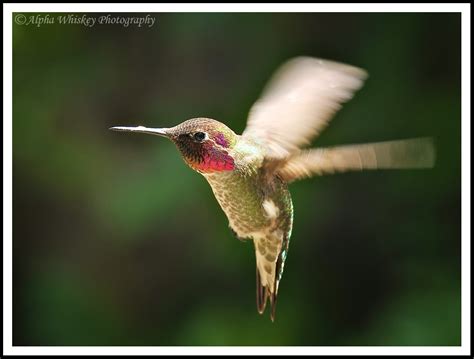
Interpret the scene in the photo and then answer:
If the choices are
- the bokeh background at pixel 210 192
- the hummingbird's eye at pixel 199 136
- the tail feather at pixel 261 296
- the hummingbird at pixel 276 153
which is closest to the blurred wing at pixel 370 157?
the hummingbird at pixel 276 153

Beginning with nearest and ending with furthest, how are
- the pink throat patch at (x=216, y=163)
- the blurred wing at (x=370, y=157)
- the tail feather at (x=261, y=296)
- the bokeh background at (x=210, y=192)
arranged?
the blurred wing at (x=370, y=157) < the pink throat patch at (x=216, y=163) < the tail feather at (x=261, y=296) < the bokeh background at (x=210, y=192)

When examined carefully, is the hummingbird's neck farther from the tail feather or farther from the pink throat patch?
the tail feather

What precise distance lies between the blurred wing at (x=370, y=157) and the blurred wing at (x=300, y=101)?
0.40ft

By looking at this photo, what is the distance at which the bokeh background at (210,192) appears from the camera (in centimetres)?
242

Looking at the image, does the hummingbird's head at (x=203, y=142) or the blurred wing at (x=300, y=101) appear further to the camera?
the blurred wing at (x=300, y=101)

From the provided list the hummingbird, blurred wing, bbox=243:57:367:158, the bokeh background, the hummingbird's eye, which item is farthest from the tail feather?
the bokeh background

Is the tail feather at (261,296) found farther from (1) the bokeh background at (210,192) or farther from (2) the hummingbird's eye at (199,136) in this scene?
(1) the bokeh background at (210,192)

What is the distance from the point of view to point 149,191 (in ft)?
8.06

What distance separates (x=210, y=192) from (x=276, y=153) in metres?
1.56

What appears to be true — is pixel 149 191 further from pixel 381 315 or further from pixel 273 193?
pixel 273 193

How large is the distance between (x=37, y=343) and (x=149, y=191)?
732 mm

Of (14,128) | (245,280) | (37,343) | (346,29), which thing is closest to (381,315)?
(245,280)

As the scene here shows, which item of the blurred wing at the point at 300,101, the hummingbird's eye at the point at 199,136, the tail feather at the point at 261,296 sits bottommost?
the tail feather at the point at 261,296

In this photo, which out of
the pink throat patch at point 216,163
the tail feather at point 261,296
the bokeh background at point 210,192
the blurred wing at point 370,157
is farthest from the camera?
the bokeh background at point 210,192
